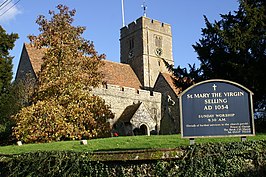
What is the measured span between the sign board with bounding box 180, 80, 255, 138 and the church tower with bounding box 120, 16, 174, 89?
39.1 meters

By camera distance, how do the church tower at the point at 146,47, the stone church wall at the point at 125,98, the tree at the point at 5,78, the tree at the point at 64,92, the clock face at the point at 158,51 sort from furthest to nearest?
the clock face at the point at 158,51
the church tower at the point at 146,47
the stone church wall at the point at 125,98
the tree at the point at 5,78
the tree at the point at 64,92

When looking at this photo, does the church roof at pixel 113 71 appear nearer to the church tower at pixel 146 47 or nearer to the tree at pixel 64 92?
the church tower at pixel 146 47

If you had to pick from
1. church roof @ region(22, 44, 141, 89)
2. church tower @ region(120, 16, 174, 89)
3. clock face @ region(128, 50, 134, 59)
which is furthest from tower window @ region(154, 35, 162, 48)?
church roof @ region(22, 44, 141, 89)

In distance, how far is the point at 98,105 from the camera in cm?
1791

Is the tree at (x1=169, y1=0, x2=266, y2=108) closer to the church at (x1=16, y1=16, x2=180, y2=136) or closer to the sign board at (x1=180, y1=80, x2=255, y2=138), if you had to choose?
the sign board at (x1=180, y1=80, x2=255, y2=138)

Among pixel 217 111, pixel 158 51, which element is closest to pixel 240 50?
pixel 217 111

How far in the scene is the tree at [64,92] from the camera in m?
16.0

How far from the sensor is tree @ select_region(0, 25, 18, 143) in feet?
82.4

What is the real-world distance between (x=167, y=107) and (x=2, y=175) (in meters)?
27.8

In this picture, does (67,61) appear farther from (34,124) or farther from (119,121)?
(119,121)

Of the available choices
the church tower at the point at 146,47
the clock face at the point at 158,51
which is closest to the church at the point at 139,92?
the church tower at the point at 146,47

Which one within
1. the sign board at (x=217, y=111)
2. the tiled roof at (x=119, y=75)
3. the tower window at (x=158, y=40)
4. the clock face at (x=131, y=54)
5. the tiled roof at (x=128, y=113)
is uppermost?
the tower window at (x=158, y=40)

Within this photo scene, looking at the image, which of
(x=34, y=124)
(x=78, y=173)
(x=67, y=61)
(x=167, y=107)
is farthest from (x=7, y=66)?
(x=78, y=173)

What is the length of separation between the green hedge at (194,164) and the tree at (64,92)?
7078mm
